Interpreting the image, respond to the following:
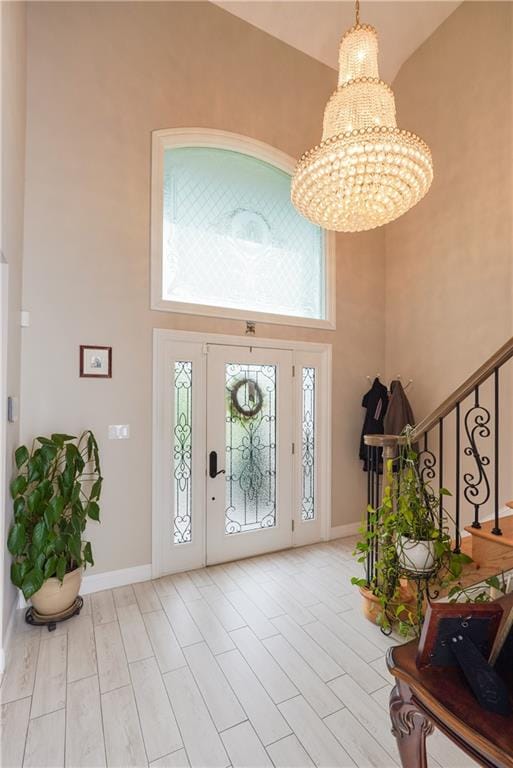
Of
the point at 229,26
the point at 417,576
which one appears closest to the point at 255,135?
the point at 229,26

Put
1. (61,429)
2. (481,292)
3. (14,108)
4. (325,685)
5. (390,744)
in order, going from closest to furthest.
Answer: (390,744) → (325,685) → (14,108) → (61,429) → (481,292)

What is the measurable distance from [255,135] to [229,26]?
1.04 m

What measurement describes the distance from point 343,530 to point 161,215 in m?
3.78

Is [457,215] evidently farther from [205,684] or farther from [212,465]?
[205,684]

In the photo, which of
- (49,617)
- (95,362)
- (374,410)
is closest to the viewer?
(49,617)

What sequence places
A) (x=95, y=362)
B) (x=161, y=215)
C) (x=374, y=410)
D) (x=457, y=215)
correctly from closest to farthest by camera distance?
(x=95, y=362) < (x=161, y=215) < (x=457, y=215) < (x=374, y=410)

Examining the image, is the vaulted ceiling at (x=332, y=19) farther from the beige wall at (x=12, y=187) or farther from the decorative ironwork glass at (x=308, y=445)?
the decorative ironwork glass at (x=308, y=445)

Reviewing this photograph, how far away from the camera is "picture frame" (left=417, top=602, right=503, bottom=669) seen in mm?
993

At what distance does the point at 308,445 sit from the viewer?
13.0 feet

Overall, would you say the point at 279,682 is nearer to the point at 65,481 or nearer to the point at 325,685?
the point at 325,685

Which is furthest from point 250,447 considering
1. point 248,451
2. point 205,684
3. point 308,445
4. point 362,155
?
point 362,155

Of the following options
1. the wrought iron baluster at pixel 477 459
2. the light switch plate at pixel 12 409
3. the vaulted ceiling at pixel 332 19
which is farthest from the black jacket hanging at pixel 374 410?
the vaulted ceiling at pixel 332 19

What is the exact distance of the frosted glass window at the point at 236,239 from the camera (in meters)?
3.41

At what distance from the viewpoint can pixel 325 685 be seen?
1.95 m
